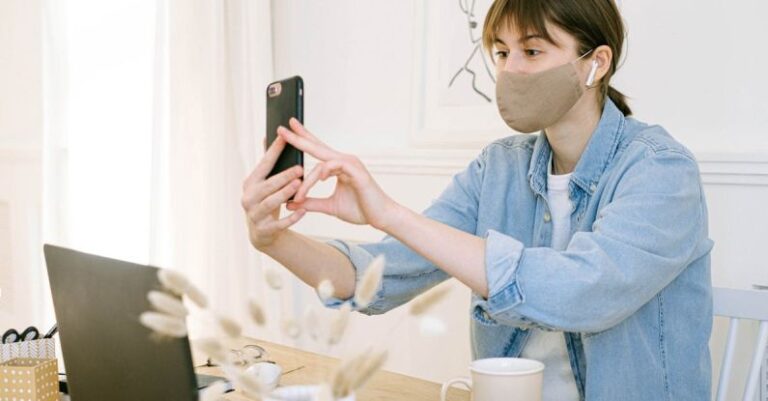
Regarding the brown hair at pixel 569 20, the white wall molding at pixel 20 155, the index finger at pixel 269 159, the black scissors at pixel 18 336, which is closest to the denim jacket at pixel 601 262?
the brown hair at pixel 569 20

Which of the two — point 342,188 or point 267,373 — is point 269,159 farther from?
point 267,373

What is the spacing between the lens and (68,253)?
0.95 meters

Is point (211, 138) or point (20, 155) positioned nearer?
point (211, 138)

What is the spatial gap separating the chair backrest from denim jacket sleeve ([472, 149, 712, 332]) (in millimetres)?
127

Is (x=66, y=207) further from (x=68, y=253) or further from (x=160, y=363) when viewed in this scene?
(x=160, y=363)

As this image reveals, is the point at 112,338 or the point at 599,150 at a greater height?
the point at 599,150

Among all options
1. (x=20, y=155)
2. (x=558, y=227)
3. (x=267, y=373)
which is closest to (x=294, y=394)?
(x=267, y=373)

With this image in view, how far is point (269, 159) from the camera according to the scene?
1168 mm

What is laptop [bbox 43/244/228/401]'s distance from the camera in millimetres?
743

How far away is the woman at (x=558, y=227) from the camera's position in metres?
1.13

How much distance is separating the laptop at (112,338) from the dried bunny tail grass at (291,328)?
0.49 ft

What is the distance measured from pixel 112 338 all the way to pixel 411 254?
2.41 feet

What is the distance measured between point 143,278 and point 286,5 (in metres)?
2.38

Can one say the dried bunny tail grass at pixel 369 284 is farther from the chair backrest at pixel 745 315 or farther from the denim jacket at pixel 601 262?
the chair backrest at pixel 745 315
